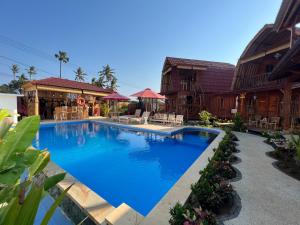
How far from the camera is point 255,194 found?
12.8ft

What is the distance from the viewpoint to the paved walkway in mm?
3072

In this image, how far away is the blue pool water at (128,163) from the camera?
194 inches

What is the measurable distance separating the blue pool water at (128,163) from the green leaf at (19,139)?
Answer: 3.57 m

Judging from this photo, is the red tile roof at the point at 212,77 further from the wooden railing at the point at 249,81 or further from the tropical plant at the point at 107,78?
the tropical plant at the point at 107,78

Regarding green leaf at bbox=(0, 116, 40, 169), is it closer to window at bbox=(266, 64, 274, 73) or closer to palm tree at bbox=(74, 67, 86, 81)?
window at bbox=(266, 64, 274, 73)

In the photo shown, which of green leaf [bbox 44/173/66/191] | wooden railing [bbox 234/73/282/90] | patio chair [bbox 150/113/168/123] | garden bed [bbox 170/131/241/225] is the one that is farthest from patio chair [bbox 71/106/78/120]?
green leaf [bbox 44/173/66/191]

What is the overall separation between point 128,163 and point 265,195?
484 cm

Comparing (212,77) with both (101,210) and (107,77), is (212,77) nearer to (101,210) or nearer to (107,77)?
(101,210)

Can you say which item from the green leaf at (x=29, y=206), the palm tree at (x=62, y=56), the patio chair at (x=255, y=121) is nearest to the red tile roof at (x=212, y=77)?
the patio chair at (x=255, y=121)

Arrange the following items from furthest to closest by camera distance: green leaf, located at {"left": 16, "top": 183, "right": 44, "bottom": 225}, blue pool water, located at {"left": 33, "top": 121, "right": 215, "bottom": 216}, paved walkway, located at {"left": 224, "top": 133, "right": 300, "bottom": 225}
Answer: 1. blue pool water, located at {"left": 33, "top": 121, "right": 215, "bottom": 216}
2. paved walkway, located at {"left": 224, "top": 133, "right": 300, "bottom": 225}
3. green leaf, located at {"left": 16, "top": 183, "right": 44, "bottom": 225}

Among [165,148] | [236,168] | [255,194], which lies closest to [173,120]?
[165,148]

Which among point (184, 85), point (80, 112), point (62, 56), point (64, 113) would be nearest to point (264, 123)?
point (184, 85)

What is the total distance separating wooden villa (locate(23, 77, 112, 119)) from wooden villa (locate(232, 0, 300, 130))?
52.3ft

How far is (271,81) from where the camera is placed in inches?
525
